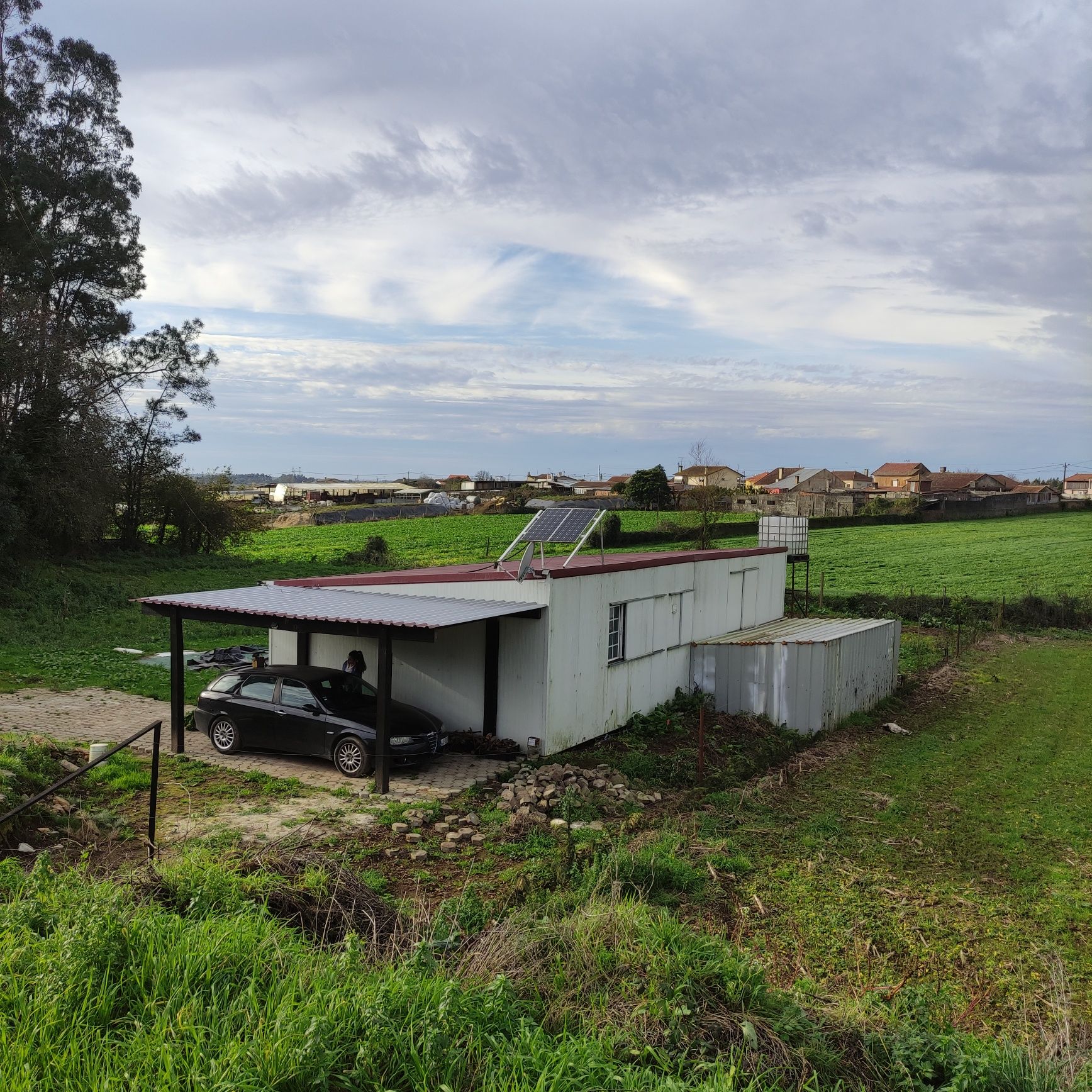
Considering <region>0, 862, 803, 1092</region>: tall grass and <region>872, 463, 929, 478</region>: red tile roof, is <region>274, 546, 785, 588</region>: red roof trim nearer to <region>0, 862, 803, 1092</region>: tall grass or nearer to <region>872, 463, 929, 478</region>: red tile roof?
<region>0, 862, 803, 1092</region>: tall grass

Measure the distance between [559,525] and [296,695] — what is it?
532 cm

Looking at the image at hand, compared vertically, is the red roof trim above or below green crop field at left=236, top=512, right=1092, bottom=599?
above

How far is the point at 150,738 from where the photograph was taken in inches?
545

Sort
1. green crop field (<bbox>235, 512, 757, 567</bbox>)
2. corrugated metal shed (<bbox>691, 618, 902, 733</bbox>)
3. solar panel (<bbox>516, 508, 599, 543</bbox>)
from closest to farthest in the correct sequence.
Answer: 1. solar panel (<bbox>516, 508, 599, 543</bbox>)
2. corrugated metal shed (<bbox>691, 618, 902, 733</bbox>)
3. green crop field (<bbox>235, 512, 757, 567</bbox>)

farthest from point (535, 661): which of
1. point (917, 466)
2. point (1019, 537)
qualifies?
point (917, 466)

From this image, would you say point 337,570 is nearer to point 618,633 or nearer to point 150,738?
point 150,738

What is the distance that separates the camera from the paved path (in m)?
→ 11.9

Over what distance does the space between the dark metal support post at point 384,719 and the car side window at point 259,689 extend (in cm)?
213

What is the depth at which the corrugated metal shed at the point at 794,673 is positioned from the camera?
16.6 metres

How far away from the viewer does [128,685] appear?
56.4 ft

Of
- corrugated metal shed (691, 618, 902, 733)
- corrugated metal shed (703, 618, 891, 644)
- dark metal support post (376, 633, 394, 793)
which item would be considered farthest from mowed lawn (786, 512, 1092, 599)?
dark metal support post (376, 633, 394, 793)

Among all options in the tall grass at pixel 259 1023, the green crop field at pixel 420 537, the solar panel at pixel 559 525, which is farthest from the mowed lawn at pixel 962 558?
the tall grass at pixel 259 1023

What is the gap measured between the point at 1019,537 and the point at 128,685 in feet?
178

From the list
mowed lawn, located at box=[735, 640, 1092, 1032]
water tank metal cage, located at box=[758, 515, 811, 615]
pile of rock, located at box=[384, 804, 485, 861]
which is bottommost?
mowed lawn, located at box=[735, 640, 1092, 1032]
